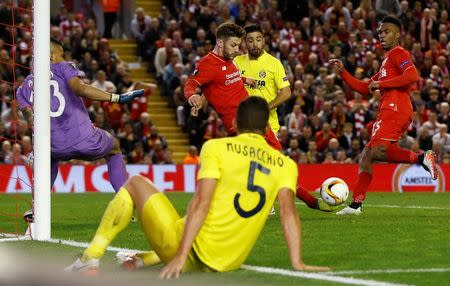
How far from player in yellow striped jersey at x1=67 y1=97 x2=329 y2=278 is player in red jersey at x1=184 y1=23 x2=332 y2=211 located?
18.3 ft

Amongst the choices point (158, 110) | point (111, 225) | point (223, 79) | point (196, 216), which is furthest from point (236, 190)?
point (158, 110)

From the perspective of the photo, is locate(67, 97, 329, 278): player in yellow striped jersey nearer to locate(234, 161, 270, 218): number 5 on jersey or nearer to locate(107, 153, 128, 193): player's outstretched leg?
locate(234, 161, 270, 218): number 5 on jersey

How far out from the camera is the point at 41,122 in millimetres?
11109

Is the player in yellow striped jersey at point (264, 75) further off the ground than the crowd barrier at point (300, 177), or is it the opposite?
the player in yellow striped jersey at point (264, 75)

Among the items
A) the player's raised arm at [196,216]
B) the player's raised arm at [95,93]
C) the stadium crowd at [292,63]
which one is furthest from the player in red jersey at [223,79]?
the stadium crowd at [292,63]

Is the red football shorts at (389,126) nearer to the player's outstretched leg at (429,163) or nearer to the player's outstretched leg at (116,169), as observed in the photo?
the player's outstretched leg at (429,163)

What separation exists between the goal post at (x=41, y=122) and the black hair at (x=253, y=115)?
12.7 ft

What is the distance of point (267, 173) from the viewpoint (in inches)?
303

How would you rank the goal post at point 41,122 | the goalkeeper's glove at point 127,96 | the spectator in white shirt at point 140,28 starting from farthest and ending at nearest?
the spectator in white shirt at point 140,28 → the goalkeeper's glove at point 127,96 → the goal post at point 41,122

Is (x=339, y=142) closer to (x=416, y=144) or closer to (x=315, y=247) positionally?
(x=416, y=144)

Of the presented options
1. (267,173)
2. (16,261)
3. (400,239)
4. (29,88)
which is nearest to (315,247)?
(400,239)

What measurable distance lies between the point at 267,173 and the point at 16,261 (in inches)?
124

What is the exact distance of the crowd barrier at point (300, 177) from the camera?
24469 mm

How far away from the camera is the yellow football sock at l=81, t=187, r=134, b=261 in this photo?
25.9 ft
